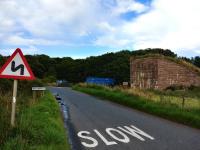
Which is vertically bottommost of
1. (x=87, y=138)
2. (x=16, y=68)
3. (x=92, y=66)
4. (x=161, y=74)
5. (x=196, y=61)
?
(x=87, y=138)

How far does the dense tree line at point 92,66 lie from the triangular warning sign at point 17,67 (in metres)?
71.2

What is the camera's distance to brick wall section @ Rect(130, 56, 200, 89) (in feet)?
133

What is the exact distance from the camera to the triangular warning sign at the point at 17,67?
982cm

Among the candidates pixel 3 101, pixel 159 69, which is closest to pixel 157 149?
pixel 3 101

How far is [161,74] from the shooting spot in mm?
40562

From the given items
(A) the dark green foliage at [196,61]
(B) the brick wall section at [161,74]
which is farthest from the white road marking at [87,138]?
(A) the dark green foliage at [196,61]

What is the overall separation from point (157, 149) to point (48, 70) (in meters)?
109

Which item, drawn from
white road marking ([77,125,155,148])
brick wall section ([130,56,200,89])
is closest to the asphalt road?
white road marking ([77,125,155,148])

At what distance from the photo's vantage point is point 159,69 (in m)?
40.6

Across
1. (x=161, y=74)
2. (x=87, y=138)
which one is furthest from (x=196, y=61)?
(x=87, y=138)

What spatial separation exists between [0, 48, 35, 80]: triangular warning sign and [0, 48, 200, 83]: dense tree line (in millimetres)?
71216

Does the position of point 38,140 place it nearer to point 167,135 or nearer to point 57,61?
point 167,135

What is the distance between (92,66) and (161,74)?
64.6 m

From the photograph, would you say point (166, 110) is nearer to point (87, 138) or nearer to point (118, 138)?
point (118, 138)
